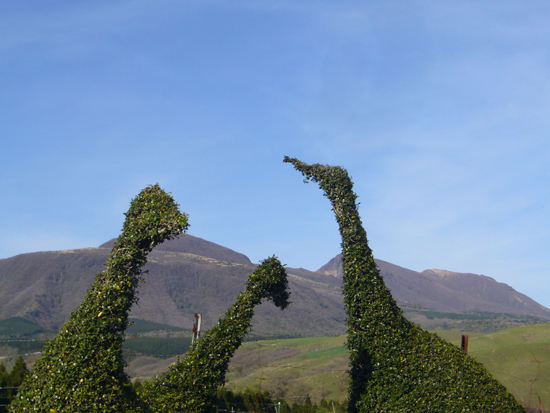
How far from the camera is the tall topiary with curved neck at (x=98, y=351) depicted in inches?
249

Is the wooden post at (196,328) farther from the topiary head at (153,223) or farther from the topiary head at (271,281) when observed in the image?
the topiary head at (153,223)

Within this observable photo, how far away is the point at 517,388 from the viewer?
33.0m

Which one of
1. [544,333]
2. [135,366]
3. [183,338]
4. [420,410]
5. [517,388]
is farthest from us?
[183,338]

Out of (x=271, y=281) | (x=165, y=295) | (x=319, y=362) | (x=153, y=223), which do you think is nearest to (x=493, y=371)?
(x=319, y=362)

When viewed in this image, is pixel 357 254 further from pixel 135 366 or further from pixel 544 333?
pixel 135 366

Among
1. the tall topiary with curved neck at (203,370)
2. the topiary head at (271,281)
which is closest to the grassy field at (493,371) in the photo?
the topiary head at (271,281)

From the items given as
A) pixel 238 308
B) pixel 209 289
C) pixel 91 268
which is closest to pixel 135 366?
pixel 238 308

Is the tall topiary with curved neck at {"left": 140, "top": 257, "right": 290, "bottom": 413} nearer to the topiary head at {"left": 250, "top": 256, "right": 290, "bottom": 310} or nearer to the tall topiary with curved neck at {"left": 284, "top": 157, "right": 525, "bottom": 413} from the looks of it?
the topiary head at {"left": 250, "top": 256, "right": 290, "bottom": 310}

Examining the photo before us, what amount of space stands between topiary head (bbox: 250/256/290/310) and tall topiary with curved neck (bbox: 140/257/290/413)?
0.37 ft

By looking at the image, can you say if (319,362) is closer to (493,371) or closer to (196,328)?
(493,371)

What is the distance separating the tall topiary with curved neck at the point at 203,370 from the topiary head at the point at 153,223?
1996 millimetres

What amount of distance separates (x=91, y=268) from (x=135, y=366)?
118472 mm

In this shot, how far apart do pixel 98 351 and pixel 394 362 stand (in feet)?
17.4

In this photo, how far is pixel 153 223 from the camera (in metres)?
7.50
